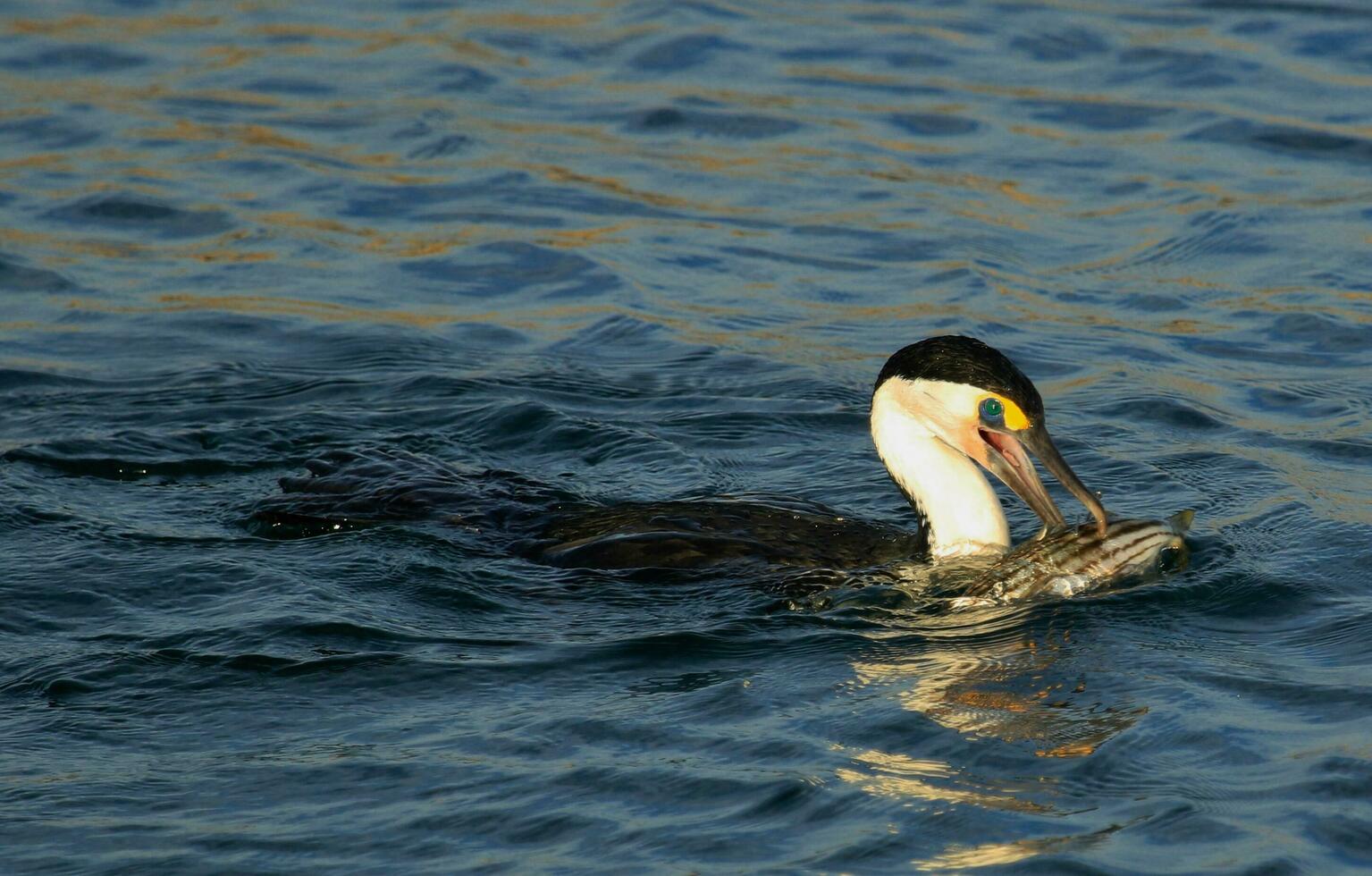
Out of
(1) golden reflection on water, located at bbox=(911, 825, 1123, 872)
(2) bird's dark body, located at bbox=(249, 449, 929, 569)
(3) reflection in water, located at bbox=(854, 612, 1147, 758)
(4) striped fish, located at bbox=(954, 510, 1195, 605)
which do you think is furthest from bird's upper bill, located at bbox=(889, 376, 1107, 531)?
(1) golden reflection on water, located at bbox=(911, 825, 1123, 872)

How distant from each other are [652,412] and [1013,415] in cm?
285

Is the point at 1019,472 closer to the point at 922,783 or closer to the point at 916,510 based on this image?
the point at 916,510

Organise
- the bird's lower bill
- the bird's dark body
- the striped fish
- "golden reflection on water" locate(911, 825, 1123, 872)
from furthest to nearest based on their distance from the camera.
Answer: the bird's dark body, the bird's lower bill, the striped fish, "golden reflection on water" locate(911, 825, 1123, 872)

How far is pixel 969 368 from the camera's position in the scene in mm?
7438

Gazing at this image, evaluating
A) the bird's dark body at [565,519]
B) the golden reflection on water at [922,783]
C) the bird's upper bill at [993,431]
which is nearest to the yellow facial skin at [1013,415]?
the bird's upper bill at [993,431]

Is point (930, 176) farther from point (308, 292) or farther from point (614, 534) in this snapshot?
point (614, 534)

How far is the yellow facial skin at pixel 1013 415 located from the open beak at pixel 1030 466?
3 cm

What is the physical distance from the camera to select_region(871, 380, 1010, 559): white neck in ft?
25.1

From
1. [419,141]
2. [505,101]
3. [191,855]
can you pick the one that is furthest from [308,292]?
[191,855]

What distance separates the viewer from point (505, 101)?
48.2ft

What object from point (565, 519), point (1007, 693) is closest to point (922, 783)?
point (1007, 693)

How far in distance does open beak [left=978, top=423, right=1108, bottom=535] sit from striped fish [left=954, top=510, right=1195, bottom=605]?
0.26 feet

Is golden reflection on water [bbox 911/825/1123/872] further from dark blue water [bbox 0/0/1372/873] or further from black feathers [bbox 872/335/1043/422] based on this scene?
black feathers [bbox 872/335/1043/422]

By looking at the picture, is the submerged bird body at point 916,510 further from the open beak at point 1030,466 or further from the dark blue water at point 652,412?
the dark blue water at point 652,412
